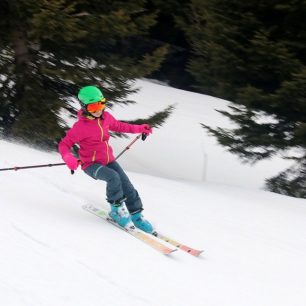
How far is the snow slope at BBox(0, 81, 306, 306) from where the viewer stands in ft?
13.8

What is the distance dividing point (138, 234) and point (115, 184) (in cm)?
65

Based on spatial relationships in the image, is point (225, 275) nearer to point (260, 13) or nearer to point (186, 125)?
point (260, 13)

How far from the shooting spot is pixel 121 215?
6.05 meters

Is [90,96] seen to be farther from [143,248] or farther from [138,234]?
[143,248]

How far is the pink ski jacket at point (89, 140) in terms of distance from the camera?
6.07 m

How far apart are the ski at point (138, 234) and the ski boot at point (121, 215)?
5cm

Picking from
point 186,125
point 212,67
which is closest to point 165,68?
point 186,125

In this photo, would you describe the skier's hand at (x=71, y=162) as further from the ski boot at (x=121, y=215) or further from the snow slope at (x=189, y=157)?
the snow slope at (x=189, y=157)

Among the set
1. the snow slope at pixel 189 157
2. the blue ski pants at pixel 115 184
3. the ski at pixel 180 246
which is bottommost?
the snow slope at pixel 189 157

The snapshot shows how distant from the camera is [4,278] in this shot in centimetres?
396

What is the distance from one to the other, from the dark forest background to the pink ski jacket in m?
3.39

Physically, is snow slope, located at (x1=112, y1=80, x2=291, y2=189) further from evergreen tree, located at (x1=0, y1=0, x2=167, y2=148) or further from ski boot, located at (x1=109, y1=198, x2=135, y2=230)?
ski boot, located at (x1=109, y1=198, x2=135, y2=230)

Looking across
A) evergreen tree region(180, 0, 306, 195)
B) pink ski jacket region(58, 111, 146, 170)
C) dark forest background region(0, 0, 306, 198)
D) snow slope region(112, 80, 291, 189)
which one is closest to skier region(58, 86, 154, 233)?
pink ski jacket region(58, 111, 146, 170)

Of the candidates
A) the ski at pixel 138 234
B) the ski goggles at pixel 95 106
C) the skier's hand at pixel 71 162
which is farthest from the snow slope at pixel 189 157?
the skier's hand at pixel 71 162
